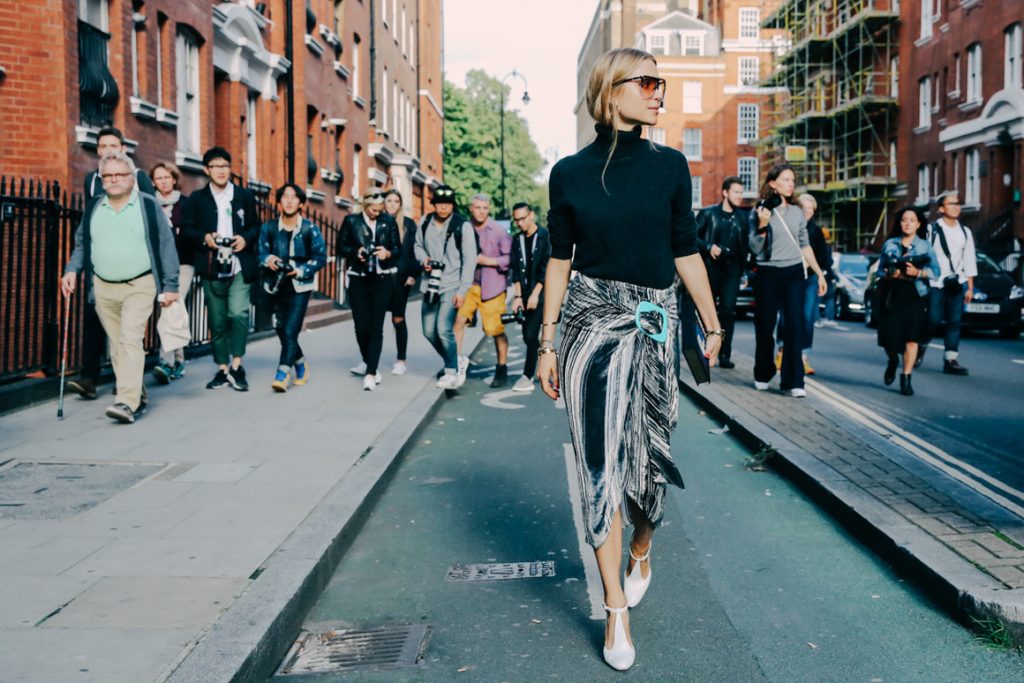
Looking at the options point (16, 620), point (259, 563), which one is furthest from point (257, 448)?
point (16, 620)

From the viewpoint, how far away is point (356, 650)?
158 inches

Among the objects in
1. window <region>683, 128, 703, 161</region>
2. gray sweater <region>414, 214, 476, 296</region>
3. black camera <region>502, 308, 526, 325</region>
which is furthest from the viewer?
window <region>683, 128, 703, 161</region>

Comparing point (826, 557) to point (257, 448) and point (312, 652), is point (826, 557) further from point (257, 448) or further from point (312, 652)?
point (257, 448)

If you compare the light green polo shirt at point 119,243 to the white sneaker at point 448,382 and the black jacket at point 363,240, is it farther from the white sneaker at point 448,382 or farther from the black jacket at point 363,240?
the white sneaker at point 448,382

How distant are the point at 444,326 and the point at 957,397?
16.5 feet

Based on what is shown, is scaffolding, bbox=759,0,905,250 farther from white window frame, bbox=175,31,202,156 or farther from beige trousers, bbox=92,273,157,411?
beige trousers, bbox=92,273,157,411

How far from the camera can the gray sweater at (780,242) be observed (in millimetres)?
9992

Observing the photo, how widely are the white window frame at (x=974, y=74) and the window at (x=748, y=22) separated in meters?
42.7

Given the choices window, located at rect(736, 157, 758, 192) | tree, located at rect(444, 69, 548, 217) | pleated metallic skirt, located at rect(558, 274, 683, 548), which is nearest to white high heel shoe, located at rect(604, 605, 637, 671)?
pleated metallic skirt, located at rect(558, 274, 683, 548)

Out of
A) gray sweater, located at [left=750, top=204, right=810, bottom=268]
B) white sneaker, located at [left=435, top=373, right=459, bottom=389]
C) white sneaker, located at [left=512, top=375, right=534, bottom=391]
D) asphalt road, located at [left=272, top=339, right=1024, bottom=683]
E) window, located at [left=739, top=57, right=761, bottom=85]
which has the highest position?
window, located at [left=739, top=57, right=761, bottom=85]

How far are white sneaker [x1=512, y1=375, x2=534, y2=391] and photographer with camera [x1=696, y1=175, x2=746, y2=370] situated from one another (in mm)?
2324

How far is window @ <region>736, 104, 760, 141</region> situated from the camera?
75688 mm

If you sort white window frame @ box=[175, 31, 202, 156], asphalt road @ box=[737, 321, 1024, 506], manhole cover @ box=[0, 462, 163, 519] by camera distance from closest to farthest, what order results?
manhole cover @ box=[0, 462, 163, 519] → asphalt road @ box=[737, 321, 1024, 506] → white window frame @ box=[175, 31, 202, 156]

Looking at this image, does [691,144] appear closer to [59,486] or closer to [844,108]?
[844,108]
